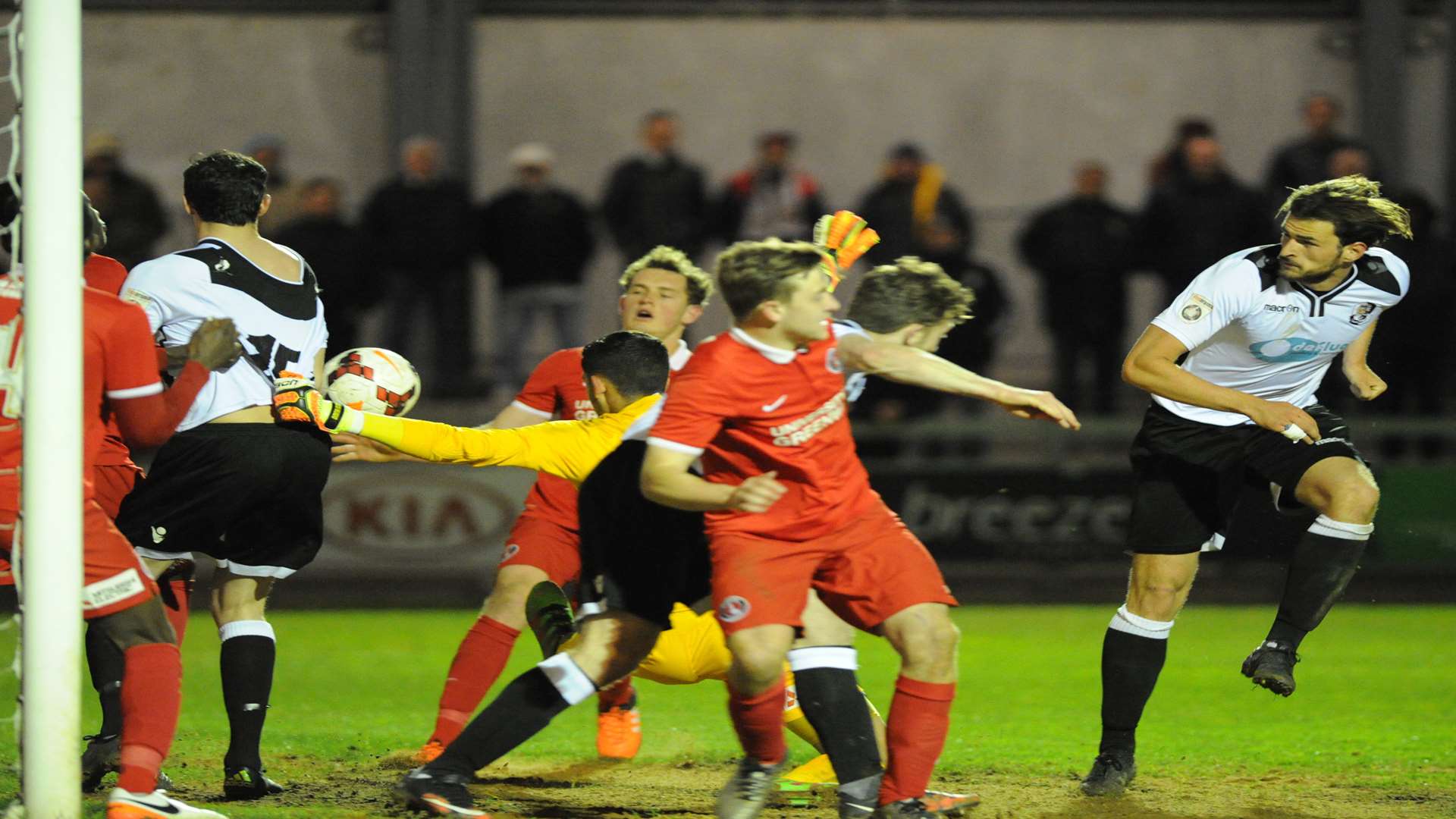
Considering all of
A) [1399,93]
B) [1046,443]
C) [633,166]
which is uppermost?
[1399,93]

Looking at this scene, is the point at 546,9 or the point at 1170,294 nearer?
the point at 1170,294

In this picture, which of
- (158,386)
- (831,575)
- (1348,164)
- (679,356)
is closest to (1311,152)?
(1348,164)

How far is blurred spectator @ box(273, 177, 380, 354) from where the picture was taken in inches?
473

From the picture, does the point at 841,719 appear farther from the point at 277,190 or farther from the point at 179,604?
the point at 277,190

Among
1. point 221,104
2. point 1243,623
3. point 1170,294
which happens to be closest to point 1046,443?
point 1170,294

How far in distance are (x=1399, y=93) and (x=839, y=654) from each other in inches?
468

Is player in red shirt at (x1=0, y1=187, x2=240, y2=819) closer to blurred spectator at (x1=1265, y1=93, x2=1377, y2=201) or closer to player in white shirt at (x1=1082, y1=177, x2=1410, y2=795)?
player in white shirt at (x1=1082, y1=177, x2=1410, y2=795)

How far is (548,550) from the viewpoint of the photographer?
20.0 ft

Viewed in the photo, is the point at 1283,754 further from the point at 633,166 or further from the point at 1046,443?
the point at 633,166

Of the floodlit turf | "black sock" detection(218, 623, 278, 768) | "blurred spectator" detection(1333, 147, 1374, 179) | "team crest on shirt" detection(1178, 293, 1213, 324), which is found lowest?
the floodlit turf

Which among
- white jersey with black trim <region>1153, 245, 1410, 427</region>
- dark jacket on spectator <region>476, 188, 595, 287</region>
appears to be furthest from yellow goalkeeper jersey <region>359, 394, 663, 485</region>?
dark jacket on spectator <region>476, 188, 595, 287</region>

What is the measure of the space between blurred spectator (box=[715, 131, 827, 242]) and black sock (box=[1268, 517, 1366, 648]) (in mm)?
6870

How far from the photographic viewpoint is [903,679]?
4945 millimetres

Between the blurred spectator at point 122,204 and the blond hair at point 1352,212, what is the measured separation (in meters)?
8.67
